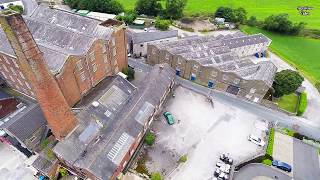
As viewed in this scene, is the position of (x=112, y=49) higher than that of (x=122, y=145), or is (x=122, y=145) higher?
(x=112, y=49)

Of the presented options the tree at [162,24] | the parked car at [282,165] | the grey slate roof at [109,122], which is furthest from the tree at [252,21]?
the parked car at [282,165]

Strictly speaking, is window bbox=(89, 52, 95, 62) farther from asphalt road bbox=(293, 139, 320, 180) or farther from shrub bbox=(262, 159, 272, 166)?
asphalt road bbox=(293, 139, 320, 180)

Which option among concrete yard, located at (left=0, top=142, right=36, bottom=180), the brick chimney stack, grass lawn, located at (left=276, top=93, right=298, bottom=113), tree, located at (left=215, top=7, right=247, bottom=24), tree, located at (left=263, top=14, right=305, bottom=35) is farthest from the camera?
tree, located at (left=215, top=7, right=247, bottom=24)

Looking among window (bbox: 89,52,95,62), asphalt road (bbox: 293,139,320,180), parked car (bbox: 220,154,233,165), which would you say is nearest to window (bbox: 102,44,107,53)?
window (bbox: 89,52,95,62)

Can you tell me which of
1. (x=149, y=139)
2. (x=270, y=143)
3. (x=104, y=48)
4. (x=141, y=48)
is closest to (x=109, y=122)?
(x=149, y=139)

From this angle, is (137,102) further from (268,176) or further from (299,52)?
(299,52)

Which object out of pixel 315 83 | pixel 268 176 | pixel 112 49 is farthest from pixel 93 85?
pixel 315 83

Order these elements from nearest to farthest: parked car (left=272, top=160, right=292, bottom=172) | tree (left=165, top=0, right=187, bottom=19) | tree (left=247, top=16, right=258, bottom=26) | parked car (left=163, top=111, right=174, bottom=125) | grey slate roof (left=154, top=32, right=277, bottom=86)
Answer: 1. parked car (left=272, top=160, right=292, bottom=172)
2. parked car (left=163, top=111, right=174, bottom=125)
3. grey slate roof (left=154, top=32, right=277, bottom=86)
4. tree (left=165, top=0, right=187, bottom=19)
5. tree (left=247, top=16, right=258, bottom=26)
